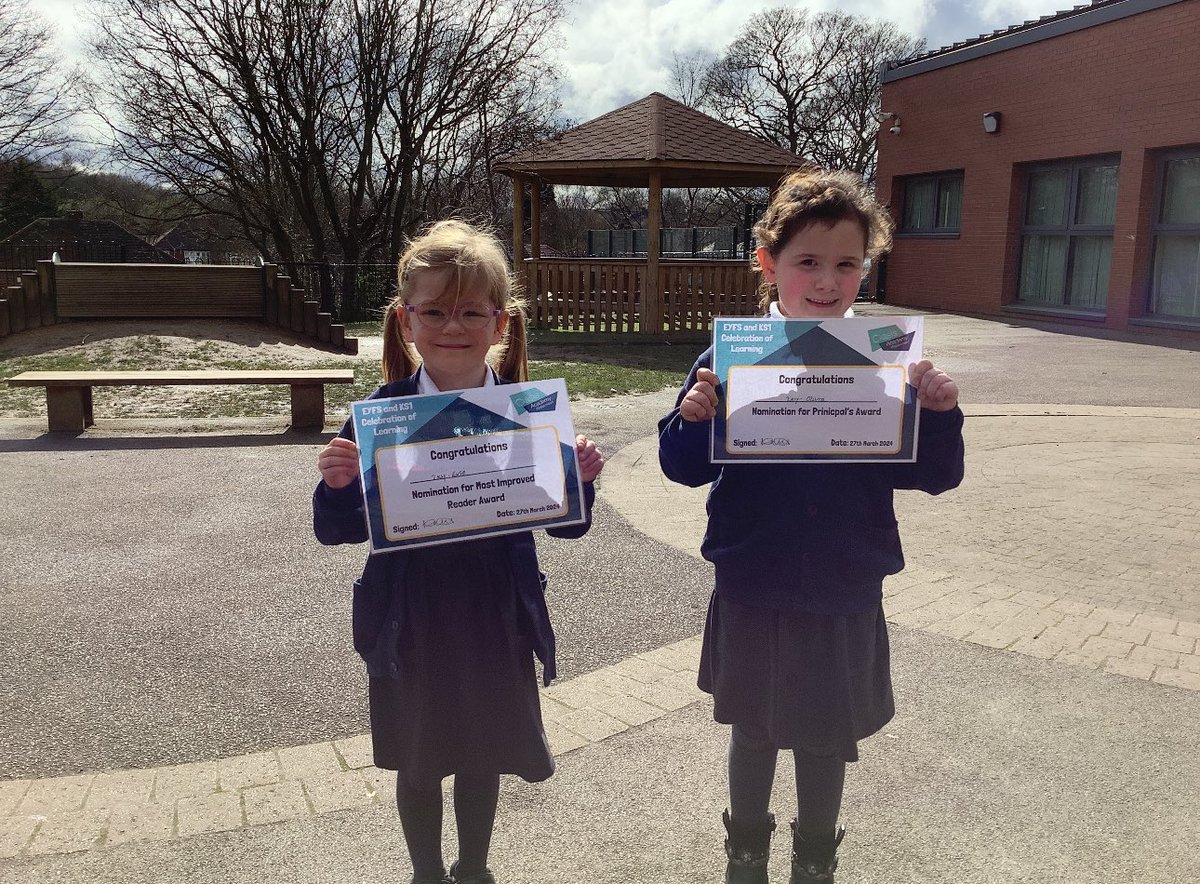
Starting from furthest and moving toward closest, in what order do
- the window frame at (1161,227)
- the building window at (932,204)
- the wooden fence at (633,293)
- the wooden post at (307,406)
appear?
the building window at (932,204), the window frame at (1161,227), the wooden fence at (633,293), the wooden post at (307,406)

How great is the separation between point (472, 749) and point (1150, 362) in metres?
13.4

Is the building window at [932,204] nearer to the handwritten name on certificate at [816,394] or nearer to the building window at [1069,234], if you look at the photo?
the building window at [1069,234]

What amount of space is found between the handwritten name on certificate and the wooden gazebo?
13.6 m

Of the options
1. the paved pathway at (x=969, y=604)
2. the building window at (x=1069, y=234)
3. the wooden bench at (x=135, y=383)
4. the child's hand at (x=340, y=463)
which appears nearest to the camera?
the child's hand at (x=340, y=463)

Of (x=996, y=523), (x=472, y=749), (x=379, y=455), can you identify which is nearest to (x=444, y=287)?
(x=379, y=455)

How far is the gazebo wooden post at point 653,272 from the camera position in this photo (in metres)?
15.8

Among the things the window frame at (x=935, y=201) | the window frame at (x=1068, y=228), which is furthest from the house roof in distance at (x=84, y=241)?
the window frame at (x=1068, y=228)

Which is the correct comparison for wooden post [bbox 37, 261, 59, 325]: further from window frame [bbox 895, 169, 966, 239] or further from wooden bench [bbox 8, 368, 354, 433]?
window frame [bbox 895, 169, 966, 239]

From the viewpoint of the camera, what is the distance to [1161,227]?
1720 cm

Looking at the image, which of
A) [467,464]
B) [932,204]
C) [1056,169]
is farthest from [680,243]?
[467,464]

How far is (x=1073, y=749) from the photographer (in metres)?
3.06

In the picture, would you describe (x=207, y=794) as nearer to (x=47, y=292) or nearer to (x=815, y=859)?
(x=815, y=859)

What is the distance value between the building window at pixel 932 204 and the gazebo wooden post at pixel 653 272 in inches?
378

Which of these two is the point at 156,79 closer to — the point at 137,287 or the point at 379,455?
the point at 137,287
